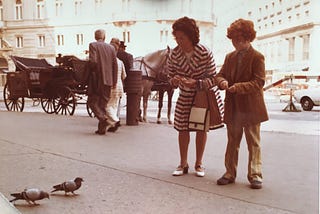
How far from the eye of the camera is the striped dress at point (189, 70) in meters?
3.28

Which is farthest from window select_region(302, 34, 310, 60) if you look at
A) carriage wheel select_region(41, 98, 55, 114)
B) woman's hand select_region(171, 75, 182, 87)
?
carriage wheel select_region(41, 98, 55, 114)

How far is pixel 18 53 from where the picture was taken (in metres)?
5.53

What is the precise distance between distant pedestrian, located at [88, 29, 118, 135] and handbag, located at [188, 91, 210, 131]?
2.45 m

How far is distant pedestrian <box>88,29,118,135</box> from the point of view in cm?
557

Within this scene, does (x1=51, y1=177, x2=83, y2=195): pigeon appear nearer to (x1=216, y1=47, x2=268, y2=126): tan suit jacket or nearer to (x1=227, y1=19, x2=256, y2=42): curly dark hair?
(x1=216, y1=47, x2=268, y2=126): tan suit jacket

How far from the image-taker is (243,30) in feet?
9.64

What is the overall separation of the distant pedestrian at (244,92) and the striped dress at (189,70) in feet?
0.51

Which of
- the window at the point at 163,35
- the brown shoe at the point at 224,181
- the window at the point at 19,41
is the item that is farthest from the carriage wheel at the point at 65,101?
the brown shoe at the point at 224,181

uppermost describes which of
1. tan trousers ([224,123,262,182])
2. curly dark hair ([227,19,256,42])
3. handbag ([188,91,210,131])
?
curly dark hair ([227,19,256,42])

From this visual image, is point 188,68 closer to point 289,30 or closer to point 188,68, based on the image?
point 188,68

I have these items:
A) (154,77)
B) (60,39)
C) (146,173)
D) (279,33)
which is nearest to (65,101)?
(154,77)

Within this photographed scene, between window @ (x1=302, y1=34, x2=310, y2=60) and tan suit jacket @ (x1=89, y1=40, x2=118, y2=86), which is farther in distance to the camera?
tan suit jacket @ (x1=89, y1=40, x2=118, y2=86)

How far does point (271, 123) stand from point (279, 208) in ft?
14.9

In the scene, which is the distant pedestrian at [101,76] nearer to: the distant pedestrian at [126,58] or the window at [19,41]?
the distant pedestrian at [126,58]
